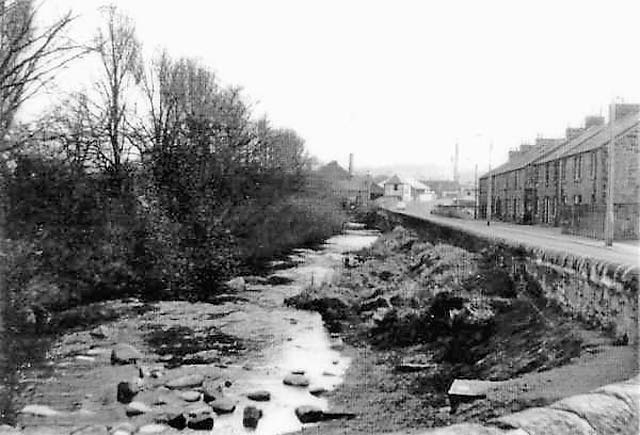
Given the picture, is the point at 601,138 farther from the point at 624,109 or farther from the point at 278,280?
the point at 278,280

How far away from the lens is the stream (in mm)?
9602

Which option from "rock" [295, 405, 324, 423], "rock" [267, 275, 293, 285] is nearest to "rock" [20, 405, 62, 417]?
"rock" [295, 405, 324, 423]

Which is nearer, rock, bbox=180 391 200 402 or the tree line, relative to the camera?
rock, bbox=180 391 200 402

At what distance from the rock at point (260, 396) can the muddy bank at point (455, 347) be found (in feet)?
3.72

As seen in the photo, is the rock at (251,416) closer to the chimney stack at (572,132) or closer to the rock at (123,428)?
the rock at (123,428)

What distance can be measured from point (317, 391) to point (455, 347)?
3368 mm

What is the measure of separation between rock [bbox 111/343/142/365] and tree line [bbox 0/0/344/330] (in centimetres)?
237

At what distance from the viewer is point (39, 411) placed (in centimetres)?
950

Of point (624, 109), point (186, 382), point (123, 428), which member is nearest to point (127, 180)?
point (186, 382)

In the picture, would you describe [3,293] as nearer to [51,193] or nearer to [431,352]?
[51,193]

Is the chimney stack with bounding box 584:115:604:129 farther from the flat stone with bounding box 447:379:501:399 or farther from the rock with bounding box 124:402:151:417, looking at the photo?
the rock with bounding box 124:402:151:417

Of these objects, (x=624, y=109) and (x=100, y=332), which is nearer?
(x=100, y=332)

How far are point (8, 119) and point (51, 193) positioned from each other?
5.90 metres

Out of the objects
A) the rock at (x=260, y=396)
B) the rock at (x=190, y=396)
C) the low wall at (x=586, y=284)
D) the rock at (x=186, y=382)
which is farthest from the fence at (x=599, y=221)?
the rock at (x=190, y=396)
